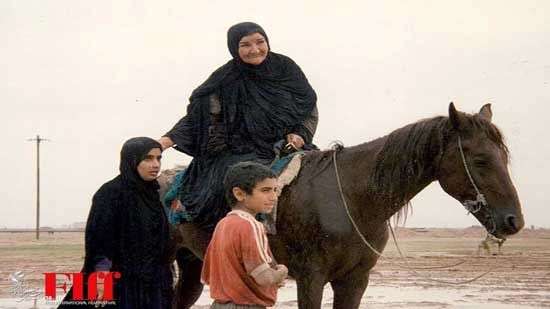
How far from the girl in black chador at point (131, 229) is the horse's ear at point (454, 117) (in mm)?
1896

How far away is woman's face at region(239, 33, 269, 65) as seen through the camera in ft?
21.1

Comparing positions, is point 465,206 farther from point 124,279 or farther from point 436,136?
point 124,279

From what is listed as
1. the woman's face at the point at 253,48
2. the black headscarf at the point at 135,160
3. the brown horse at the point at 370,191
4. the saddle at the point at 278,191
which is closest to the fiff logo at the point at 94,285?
the black headscarf at the point at 135,160

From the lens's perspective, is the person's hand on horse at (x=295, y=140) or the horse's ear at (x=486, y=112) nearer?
the horse's ear at (x=486, y=112)

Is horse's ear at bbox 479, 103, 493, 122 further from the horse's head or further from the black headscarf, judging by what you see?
the black headscarf

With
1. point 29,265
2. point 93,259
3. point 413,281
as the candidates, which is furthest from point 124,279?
point 29,265

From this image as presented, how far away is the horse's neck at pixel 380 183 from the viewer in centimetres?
589

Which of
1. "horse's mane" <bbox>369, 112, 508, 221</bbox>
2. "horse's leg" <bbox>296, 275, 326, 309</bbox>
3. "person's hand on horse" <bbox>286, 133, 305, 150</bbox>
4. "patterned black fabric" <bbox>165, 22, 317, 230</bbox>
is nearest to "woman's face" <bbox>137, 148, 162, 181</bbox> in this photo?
"patterned black fabric" <bbox>165, 22, 317, 230</bbox>

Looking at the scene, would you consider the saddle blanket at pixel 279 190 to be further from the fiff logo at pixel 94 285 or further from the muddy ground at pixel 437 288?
the muddy ground at pixel 437 288

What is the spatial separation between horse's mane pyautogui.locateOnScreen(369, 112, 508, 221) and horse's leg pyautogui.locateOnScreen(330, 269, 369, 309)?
1.59 ft

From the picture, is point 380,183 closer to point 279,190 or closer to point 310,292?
point 279,190

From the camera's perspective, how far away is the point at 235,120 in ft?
21.7

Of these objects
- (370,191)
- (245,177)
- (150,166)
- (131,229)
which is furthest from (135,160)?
(370,191)

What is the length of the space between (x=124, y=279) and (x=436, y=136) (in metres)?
2.24
